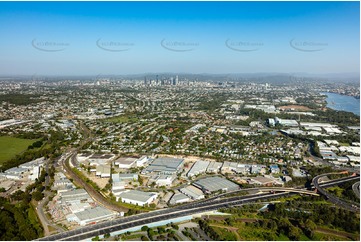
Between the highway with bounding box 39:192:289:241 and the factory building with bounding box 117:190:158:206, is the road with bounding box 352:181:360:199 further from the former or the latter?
the factory building with bounding box 117:190:158:206

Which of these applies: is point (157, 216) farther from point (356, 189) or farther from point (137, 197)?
point (356, 189)

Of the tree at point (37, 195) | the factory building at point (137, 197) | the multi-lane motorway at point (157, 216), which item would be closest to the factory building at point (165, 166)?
the factory building at point (137, 197)

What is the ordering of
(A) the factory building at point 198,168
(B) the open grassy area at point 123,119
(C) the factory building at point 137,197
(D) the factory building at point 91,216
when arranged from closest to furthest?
(D) the factory building at point 91,216 → (C) the factory building at point 137,197 → (A) the factory building at point 198,168 → (B) the open grassy area at point 123,119

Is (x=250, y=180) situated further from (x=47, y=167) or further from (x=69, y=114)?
(x=69, y=114)

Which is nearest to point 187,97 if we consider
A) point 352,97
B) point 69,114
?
point 69,114

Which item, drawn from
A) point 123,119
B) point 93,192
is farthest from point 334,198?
point 123,119

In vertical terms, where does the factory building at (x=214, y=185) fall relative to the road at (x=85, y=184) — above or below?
above

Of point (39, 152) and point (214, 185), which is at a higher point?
point (214, 185)

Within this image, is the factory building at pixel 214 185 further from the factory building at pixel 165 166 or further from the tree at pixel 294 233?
the tree at pixel 294 233
